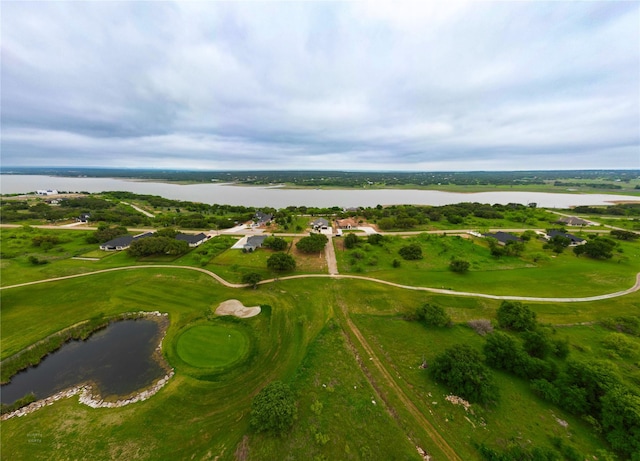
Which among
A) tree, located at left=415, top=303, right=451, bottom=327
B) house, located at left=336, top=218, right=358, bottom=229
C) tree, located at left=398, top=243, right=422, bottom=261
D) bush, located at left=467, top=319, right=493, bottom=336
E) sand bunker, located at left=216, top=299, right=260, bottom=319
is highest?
house, located at left=336, top=218, right=358, bottom=229

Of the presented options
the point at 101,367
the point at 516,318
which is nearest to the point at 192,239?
the point at 101,367

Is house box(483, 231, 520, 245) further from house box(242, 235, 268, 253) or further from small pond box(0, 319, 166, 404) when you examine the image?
small pond box(0, 319, 166, 404)

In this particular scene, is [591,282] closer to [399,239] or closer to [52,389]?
[399,239]

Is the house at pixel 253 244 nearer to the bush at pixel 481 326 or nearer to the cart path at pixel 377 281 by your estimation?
the cart path at pixel 377 281

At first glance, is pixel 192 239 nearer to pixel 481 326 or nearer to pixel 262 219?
pixel 262 219

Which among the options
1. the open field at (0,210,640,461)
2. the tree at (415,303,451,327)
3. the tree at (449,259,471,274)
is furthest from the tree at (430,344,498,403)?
the tree at (449,259,471,274)

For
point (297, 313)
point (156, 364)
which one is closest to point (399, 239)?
point (297, 313)
